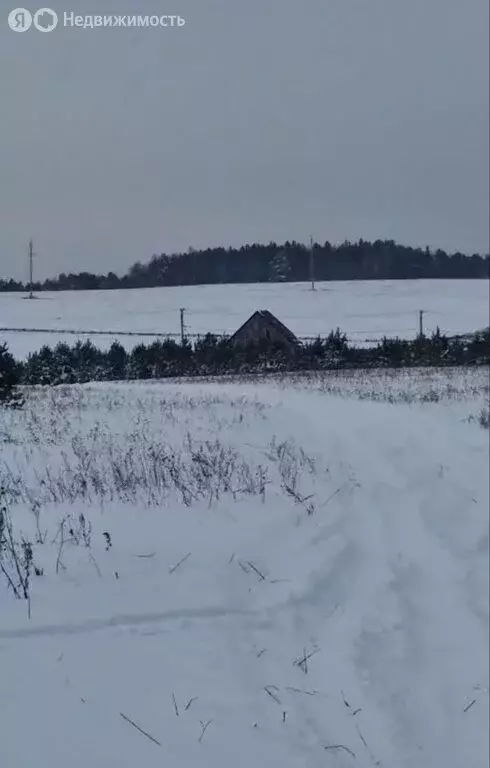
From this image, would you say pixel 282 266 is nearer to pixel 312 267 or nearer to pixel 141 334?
pixel 312 267

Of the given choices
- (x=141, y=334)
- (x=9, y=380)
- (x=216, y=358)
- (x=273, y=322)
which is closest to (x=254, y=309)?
(x=273, y=322)

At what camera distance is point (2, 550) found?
1985 millimetres

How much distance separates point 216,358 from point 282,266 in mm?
353

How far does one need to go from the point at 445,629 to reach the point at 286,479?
62 centimetres

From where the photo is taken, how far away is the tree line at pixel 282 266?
2.23 metres

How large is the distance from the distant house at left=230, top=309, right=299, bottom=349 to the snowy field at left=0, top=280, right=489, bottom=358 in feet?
0.07

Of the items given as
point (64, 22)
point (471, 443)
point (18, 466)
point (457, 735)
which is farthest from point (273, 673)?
point (64, 22)

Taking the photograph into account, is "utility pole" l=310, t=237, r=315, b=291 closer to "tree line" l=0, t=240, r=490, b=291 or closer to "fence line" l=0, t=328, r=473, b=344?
"tree line" l=0, t=240, r=490, b=291

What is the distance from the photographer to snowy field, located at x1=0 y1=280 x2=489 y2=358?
214 centimetres

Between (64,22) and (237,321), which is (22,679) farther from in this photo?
(64,22)

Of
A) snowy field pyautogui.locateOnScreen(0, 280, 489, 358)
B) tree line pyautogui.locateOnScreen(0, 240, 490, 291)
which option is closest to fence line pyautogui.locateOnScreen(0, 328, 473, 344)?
snowy field pyautogui.locateOnScreen(0, 280, 489, 358)

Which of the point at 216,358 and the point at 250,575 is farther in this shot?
the point at 216,358

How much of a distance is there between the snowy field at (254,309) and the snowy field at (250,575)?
0.16 m

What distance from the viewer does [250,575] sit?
2.13 meters
